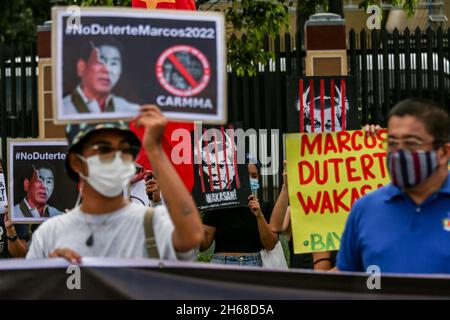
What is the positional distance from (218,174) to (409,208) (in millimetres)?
3881

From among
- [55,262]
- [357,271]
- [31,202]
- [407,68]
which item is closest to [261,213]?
[31,202]

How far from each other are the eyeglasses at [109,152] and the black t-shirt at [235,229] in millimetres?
3387

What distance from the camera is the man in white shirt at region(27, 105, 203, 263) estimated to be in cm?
377

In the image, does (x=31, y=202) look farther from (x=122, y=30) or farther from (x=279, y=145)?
(x=279, y=145)

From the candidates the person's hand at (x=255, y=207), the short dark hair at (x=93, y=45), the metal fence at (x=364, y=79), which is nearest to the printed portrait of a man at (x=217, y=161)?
the person's hand at (x=255, y=207)

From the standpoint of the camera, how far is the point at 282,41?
12.7m

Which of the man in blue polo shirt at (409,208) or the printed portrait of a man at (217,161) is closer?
the man in blue polo shirt at (409,208)

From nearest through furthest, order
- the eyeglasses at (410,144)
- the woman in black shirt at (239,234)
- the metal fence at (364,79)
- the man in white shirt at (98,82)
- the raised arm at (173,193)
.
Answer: the raised arm at (173,193) → the man in white shirt at (98,82) → the eyeglasses at (410,144) → the woman in black shirt at (239,234) → the metal fence at (364,79)

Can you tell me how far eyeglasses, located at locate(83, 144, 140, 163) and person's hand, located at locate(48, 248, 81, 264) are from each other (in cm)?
37

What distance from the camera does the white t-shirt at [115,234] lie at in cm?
388

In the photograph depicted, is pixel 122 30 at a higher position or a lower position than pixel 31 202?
higher

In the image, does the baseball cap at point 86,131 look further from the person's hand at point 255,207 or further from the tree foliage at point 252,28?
the tree foliage at point 252,28
